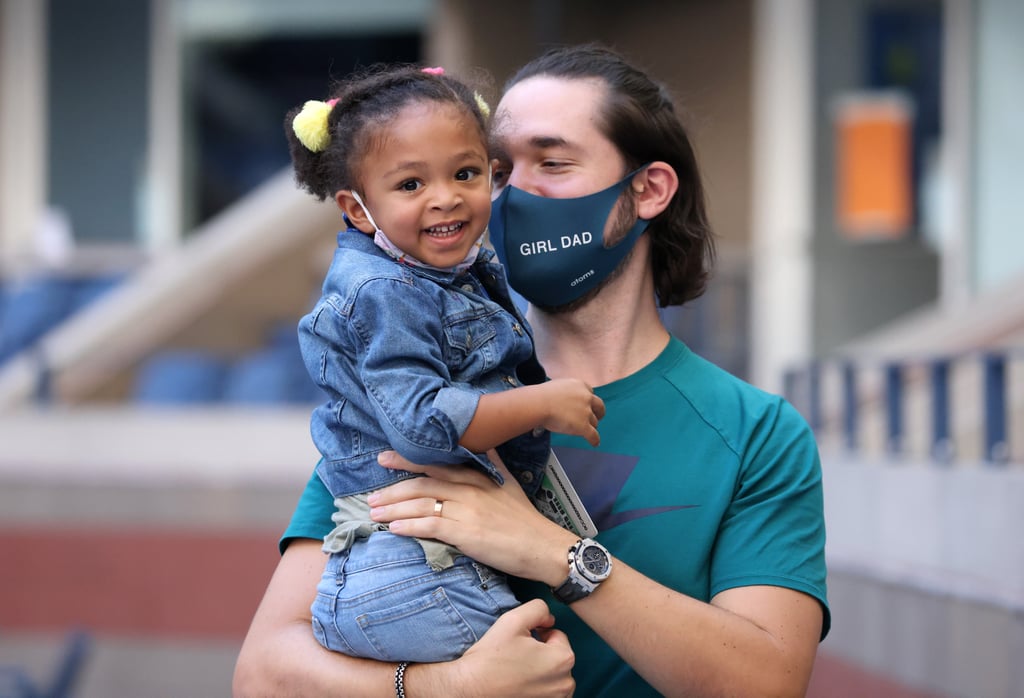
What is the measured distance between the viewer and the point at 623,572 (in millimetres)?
2172

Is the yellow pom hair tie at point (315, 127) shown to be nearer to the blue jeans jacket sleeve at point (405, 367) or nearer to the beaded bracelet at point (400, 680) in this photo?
the blue jeans jacket sleeve at point (405, 367)

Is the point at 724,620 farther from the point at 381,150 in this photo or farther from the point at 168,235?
the point at 168,235

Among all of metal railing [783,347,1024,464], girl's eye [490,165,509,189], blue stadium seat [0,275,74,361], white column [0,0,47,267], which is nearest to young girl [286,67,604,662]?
girl's eye [490,165,509,189]

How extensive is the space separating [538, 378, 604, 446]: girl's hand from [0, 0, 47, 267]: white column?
13.5 meters

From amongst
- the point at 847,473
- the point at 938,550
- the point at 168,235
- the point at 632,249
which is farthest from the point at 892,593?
the point at 168,235

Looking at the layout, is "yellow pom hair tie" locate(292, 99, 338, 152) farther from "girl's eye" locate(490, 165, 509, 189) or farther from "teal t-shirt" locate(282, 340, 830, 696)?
"teal t-shirt" locate(282, 340, 830, 696)

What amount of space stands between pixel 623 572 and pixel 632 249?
74 centimetres

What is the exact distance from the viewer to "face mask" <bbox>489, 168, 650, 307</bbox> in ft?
8.43

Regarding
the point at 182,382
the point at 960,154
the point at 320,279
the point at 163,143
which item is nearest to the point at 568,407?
the point at 960,154

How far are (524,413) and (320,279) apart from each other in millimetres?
9962

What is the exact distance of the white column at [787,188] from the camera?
1036 centimetres

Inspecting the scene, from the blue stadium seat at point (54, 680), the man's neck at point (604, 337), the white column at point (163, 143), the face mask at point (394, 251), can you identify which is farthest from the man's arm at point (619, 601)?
the white column at point (163, 143)

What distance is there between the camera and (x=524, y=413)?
213 centimetres

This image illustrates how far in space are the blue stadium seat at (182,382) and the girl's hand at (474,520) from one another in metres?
8.06
